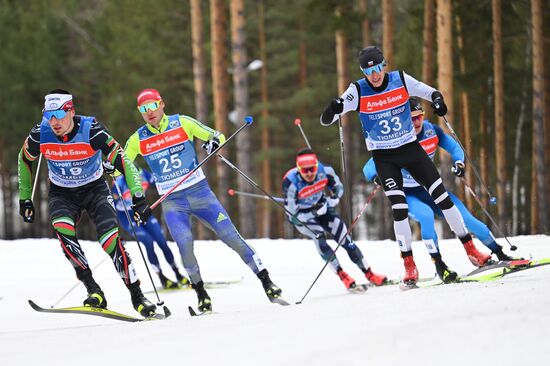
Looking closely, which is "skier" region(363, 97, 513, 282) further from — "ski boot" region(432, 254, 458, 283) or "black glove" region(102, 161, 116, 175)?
"black glove" region(102, 161, 116, 175)

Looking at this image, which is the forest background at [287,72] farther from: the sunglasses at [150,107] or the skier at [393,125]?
the skier at [393,125]

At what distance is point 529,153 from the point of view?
29.3 meters

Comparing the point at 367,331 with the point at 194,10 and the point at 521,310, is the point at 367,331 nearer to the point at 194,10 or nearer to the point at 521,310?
the point at 521,310

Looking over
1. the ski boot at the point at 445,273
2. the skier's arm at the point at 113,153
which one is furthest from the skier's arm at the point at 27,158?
the ski boot at the point at 445,273

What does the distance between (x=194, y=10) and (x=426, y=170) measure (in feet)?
40.5

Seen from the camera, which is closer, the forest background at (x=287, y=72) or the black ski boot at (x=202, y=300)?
the black ski boot at (x=202, y=300)

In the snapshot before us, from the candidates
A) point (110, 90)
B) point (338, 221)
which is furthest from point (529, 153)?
point (338, 221)

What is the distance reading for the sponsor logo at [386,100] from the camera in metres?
7.85

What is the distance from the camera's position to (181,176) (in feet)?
27.0

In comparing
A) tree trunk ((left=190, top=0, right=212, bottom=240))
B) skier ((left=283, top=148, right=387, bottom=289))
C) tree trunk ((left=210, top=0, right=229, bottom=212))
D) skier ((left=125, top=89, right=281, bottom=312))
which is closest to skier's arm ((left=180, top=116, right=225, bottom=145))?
skier ((left=125, top=89, right=281, bottom=312))

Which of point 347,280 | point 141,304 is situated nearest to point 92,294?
point 141,304

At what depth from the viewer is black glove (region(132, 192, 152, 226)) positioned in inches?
Result: 296

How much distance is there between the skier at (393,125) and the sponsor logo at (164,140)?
4.49ft

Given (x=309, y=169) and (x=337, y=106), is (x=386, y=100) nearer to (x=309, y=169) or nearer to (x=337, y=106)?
(x=337, y=106)
